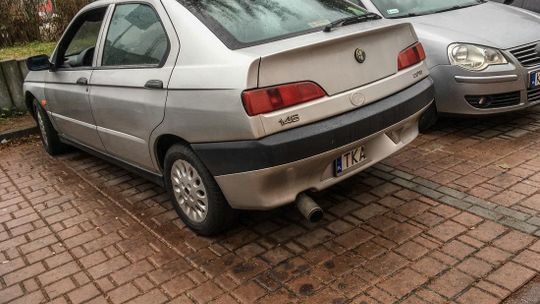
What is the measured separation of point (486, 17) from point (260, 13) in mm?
3108

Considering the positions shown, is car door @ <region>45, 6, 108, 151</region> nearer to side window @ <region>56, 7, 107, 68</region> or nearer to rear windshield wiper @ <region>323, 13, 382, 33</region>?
side window @ <region>56, 7, 107, 68</region>

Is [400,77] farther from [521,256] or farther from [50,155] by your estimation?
[50,155]

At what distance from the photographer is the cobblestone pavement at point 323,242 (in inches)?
113

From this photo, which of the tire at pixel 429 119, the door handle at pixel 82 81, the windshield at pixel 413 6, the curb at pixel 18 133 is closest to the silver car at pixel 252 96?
the door handle at pixel 82 81

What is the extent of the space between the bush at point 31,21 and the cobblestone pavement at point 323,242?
5.23 meters

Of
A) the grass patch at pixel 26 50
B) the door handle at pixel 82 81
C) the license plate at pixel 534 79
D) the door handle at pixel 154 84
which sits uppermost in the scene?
the door handle at pixel 154 84

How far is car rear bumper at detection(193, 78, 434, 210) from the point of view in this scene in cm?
286

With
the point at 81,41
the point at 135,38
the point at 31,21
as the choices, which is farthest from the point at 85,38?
the point at 31,21

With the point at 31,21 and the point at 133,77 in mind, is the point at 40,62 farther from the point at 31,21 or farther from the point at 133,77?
the point at 31,21

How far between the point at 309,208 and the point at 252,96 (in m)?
0.77

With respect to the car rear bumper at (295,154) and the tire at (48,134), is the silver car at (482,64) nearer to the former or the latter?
the car rear bumper at (295,154)

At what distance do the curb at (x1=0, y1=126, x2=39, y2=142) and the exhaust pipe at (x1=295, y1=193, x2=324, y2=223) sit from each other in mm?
4863

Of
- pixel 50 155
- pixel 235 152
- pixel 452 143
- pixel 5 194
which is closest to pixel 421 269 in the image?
pixel 235 152

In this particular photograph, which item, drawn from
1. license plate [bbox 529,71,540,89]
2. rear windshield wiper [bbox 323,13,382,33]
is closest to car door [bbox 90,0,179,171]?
rear windshield wiper [bbox 323,13,382,33]
